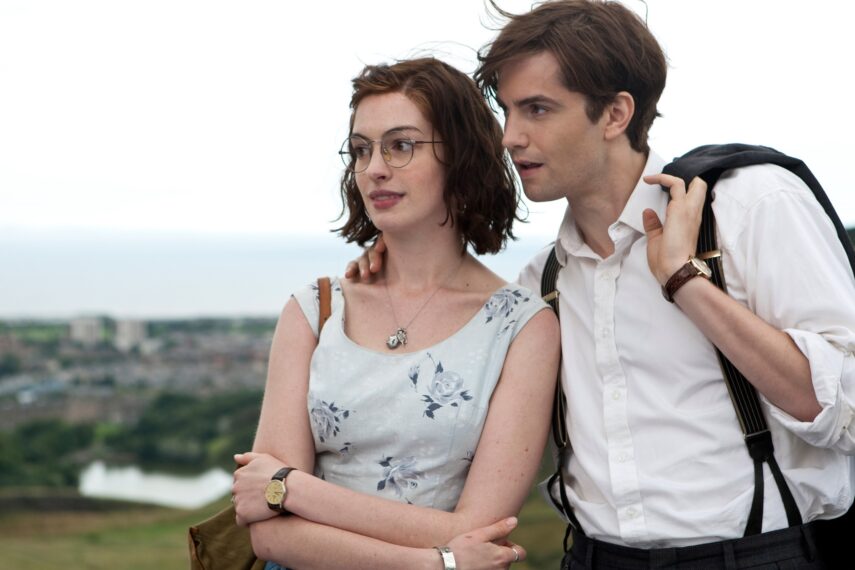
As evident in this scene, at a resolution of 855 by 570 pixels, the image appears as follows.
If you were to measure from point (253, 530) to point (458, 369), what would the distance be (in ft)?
2.36

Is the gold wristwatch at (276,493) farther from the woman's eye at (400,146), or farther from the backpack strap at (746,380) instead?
the backpack strap at (746,380)

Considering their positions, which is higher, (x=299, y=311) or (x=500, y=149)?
(x=500, y=149)

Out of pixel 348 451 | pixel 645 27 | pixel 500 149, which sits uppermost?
pixel 645 27

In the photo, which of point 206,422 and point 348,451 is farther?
point 206,422

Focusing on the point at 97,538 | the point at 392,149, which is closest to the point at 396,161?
the point at 392,149

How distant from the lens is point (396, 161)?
2.80 metres

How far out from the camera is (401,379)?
2.72m

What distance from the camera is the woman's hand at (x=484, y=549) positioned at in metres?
2.49

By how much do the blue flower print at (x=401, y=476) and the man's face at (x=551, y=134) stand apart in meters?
0.86

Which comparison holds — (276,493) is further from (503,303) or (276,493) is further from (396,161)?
(396,161)

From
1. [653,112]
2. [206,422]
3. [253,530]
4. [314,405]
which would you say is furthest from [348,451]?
[206,422]

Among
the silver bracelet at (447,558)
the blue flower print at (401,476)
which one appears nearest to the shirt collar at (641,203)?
the blue flower print at (401,476)

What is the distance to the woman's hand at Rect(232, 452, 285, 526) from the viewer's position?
8.66 ft

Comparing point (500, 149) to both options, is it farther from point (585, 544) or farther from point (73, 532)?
point (73, 532)
